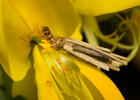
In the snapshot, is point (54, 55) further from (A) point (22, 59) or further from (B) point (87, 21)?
(B) point (87, 21)

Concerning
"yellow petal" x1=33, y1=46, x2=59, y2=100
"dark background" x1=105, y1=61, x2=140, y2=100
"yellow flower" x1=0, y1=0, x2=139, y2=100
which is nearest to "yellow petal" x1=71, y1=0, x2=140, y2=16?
"yellow flower" x1=0, y1=0, x2=139, y2=100

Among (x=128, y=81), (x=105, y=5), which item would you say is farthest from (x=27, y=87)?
(x=128, y=81)

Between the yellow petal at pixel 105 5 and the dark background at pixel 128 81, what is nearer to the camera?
the yellow petal at pixel 105 5

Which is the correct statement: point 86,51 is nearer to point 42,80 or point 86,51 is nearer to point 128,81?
point 42,80

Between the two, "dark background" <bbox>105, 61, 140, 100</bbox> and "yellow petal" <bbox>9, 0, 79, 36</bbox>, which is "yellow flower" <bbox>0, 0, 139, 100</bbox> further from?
"dark background" <bbox>105, 61, 140, 100</bbox>

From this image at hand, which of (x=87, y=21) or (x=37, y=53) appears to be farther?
(x=87, y=21)

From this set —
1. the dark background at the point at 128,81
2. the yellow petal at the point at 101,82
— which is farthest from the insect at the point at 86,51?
the dark background at the point at 128,81

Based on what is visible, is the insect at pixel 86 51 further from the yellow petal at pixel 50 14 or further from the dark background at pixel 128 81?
the dark background at pixel 128 81

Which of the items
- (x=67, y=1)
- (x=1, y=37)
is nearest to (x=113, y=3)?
(x=67, y=1)
